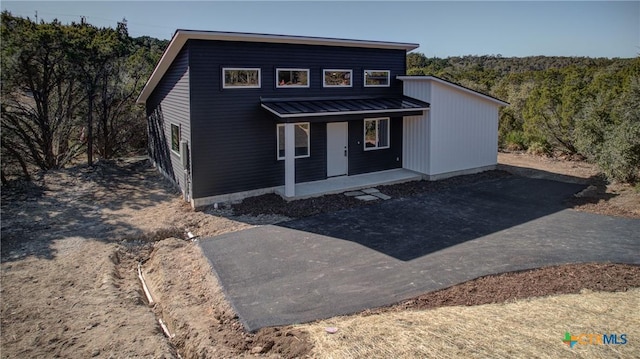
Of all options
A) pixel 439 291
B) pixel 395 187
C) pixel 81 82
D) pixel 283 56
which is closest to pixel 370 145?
pixel 395 187

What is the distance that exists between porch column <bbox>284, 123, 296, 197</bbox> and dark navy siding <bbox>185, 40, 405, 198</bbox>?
565 mm

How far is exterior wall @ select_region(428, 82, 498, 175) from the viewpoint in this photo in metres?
14.0

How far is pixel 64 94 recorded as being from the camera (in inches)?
674

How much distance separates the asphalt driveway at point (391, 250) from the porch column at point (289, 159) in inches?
61.6

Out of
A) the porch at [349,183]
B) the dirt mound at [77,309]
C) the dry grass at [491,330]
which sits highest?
the porch at [349,183]

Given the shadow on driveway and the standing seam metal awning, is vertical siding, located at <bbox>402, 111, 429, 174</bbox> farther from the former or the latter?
the shadow on driveway

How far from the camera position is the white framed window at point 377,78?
14273mm

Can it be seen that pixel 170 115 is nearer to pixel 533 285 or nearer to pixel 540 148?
pixel 533 285

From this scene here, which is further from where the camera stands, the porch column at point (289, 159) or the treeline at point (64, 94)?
the treeline at point (64, 94)

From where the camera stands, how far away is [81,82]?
1723 cm

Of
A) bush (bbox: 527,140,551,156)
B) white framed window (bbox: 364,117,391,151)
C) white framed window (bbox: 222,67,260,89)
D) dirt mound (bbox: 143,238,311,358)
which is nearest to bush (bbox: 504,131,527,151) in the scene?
bush (bbox: 527,140,551,156)

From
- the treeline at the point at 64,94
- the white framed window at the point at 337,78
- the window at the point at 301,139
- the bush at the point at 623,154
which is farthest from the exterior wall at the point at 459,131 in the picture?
the treeline at the point at 64,94

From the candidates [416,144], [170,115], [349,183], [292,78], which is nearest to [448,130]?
[416,144]

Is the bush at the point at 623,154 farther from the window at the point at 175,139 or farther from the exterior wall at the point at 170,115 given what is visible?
the window at the point at 175,139
